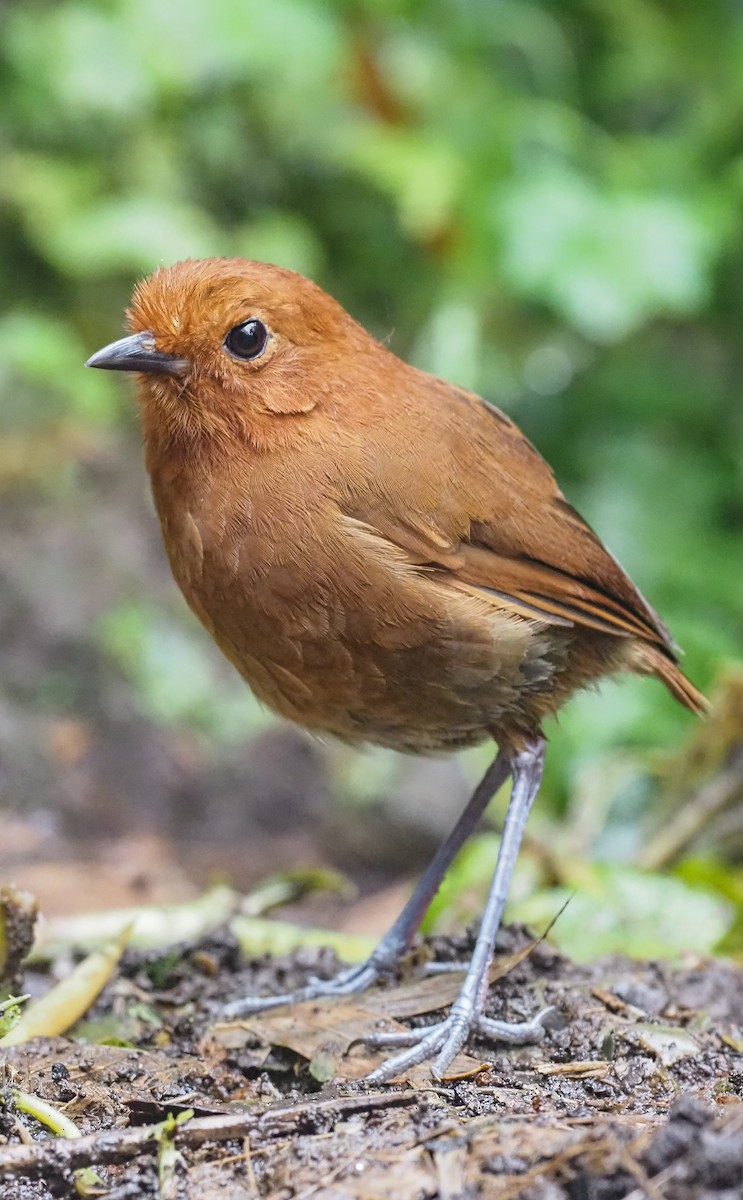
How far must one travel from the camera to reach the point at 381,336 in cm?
677

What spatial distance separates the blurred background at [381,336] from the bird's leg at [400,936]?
64cm

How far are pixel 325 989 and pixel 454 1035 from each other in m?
0.65

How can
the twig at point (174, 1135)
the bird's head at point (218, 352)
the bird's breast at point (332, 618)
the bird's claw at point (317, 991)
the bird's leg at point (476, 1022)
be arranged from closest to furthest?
1. the twig at point (174, 1135)
2. the bird's leg at point (476, 1022)
3. the bird's breast at point (332, 618)
4. the bird's head at point (218, 352)
5. the bird's claw at point (317, 991)

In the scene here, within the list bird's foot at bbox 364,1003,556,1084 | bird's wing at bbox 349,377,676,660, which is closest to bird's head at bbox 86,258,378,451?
bird's wing at bbox 349,377,676,660

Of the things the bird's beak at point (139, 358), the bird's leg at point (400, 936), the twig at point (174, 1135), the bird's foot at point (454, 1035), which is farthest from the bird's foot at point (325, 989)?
the bird's beak at point (139, 358)

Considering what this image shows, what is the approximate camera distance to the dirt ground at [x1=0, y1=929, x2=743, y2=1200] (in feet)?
6.70

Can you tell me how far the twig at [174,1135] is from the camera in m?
2.22

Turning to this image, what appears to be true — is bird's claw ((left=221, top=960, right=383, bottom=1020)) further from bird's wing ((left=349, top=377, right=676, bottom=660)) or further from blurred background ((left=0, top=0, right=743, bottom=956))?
bird's wing ((left=349, top=377, right=676, bottom=660))

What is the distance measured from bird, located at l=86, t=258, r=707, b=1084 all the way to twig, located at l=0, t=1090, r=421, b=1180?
44 cm

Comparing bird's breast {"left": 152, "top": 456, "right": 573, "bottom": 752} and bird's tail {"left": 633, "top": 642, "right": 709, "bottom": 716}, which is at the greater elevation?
bird's tail {"left": 633, "top": 642, "right": 709, "bottom": 716}

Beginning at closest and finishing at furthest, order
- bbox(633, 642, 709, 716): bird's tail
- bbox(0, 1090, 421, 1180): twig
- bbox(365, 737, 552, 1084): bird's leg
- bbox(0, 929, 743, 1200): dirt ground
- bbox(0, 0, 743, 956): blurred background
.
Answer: bbox(0, 929, 743, 1200): dirt ground, bbox(0, 1090, 421, 1180): twig, bbox(365, 737, 552, 1084): bird's leg, bbox(633, 642, 709, 716): bird's tail, bbox(0, 0, 743, 956): blurred background

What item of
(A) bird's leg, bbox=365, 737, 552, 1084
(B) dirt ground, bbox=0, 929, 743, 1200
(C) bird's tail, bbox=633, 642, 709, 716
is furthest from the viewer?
(C) bird's tail, bbox=633, 642, 709, 716

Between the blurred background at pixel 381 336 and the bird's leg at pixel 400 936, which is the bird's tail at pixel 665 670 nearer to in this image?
the bird's leg at pixel 400 936

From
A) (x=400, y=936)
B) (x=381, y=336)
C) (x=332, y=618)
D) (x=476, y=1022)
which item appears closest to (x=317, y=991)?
(x=400, y=936)
